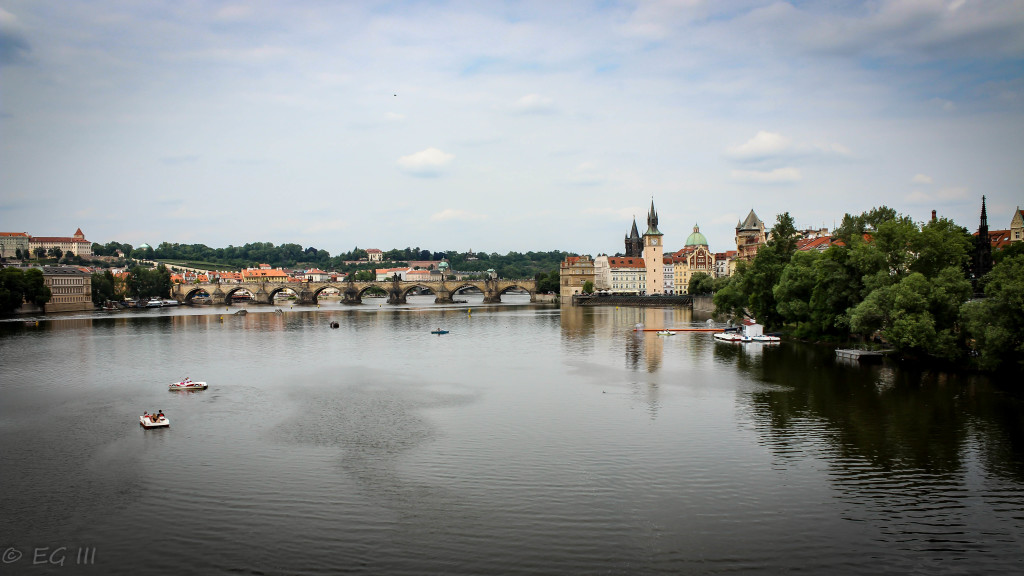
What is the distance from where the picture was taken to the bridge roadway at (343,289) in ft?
440

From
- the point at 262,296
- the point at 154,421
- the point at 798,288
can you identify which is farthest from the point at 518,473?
the point at 262,296

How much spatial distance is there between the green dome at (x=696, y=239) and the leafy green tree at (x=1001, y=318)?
114563 millimetres

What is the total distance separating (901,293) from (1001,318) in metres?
5.69

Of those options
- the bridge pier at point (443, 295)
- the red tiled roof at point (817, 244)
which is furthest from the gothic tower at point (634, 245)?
the red tiled roof at point (817, 244)

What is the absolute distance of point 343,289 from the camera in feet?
461

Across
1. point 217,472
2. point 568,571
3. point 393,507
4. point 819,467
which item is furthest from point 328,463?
point 819,467

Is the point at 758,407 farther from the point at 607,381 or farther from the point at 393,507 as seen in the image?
the point at 393,507

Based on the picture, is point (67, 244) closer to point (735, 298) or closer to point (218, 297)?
point (218, 297)

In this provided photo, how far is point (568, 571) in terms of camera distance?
13.5 metres

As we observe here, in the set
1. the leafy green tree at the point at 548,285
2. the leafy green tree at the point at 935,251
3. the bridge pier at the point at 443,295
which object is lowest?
the bridge pier at the point at 443,295

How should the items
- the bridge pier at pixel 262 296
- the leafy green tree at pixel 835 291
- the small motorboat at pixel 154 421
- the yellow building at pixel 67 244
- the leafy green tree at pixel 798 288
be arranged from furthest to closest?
the yellow building at pixel 67 244, the bridge pier at pixel 262 296, the leafy green tree at pixel 798 288, the leafy green tree at pixel 835 291, the small motorboat at pixel 154 421

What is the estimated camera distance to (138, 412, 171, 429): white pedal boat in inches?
992

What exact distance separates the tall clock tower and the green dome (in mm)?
13048

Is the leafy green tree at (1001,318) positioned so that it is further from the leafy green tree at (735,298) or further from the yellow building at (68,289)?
the yellow building at (68,289)
